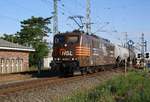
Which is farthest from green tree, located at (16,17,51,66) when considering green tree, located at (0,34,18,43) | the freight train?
the freight train

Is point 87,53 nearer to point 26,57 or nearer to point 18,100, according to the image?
point 18,100

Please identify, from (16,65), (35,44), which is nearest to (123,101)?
(16,65)

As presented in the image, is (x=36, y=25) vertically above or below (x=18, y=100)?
above

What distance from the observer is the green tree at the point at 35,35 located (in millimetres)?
65250

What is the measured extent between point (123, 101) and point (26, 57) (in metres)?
34.5

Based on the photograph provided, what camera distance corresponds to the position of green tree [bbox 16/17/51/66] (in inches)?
2569

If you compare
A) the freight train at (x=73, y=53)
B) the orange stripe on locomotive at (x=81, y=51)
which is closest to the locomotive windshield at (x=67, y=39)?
the freight train at (x=73, y=53)

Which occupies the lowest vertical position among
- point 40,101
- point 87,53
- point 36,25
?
point 40,101

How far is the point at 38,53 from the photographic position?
65188 millimetres

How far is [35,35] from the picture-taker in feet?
241

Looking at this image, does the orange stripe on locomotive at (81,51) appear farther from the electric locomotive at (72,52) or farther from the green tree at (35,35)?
the green tree at (35,35)

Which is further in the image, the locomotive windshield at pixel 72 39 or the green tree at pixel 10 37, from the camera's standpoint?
the green tree at pixel 10 37

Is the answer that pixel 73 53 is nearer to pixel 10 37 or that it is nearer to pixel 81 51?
pixel 81 51

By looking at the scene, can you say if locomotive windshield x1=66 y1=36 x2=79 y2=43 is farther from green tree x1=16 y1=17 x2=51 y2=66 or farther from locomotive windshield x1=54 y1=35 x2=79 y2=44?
green tree x1=16 y1=17 x2=51 y2=66
